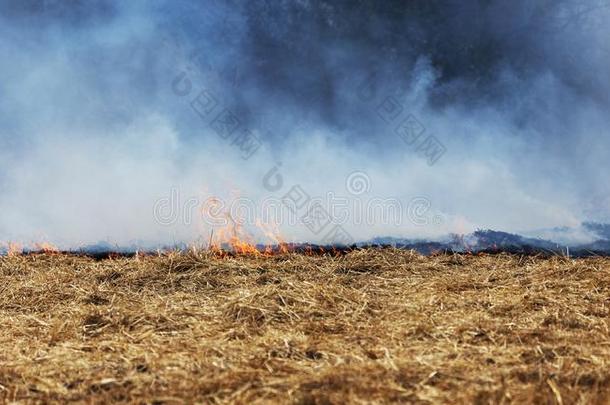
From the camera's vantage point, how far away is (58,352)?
6.47 m

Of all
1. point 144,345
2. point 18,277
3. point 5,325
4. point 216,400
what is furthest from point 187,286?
point 216,400

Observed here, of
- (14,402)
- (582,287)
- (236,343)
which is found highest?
(582,287)

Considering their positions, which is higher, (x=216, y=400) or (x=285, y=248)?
(x=285, y=248)

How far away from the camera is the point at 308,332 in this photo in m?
6.81

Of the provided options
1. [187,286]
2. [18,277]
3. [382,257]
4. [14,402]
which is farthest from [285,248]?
[14,402]

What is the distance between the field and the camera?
496 centimetres

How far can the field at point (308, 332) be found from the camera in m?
4.96

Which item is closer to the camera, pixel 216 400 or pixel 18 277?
pixel 216 400

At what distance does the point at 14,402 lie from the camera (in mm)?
5043

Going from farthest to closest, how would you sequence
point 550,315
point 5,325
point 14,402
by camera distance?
point 5,325
point 550,315
point 14,402

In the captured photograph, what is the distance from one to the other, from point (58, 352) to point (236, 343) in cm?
190

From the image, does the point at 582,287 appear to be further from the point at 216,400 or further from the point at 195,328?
the point at 216,400

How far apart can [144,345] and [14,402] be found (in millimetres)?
1590

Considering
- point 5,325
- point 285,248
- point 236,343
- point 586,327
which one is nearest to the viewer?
point 236,343
